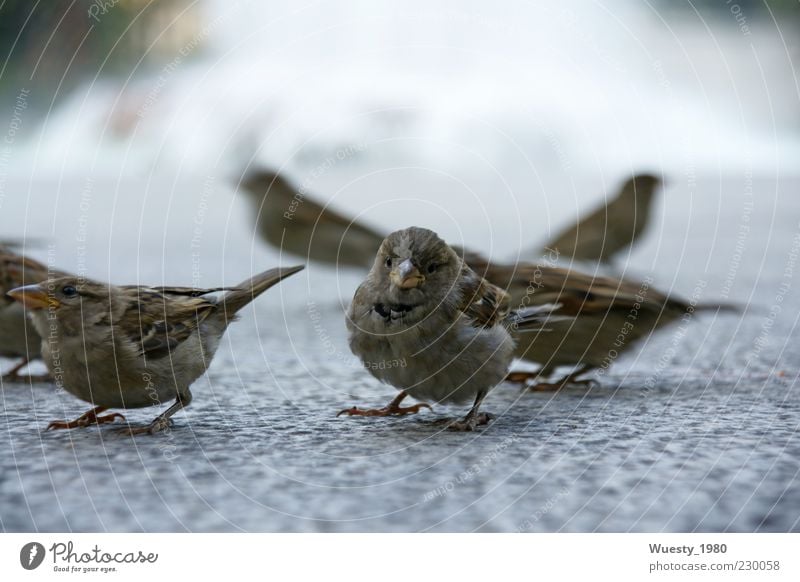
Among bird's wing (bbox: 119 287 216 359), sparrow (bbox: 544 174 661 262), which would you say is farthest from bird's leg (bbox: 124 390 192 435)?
sparrow (bbox: 544 174 661 262)

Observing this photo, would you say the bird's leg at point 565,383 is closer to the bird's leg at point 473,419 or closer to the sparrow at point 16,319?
the bird's leg at point 473,419

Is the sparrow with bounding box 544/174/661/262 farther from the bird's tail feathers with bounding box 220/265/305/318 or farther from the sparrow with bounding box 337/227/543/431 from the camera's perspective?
the bird's tail feathers with bounding box 220/265/305/318

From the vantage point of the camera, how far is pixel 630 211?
4.82 metres

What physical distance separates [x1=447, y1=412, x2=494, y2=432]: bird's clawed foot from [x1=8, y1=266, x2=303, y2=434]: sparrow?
0.55 m

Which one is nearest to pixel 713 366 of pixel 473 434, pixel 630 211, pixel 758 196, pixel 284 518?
pixel 473 434

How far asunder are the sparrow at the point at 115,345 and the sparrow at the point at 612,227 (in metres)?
2.11

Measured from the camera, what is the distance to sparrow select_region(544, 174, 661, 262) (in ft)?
13.7

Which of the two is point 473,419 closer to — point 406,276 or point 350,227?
point 406,276

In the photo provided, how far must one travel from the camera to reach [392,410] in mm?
2201


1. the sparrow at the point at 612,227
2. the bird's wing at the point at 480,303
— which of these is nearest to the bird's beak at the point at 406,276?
the bird's wing at the point at 480,303

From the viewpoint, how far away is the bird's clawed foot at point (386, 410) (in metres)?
2.10

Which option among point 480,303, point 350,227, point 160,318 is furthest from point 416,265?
point 350,227

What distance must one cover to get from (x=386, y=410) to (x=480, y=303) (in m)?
0.33

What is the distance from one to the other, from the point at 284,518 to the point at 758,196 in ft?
13.9
